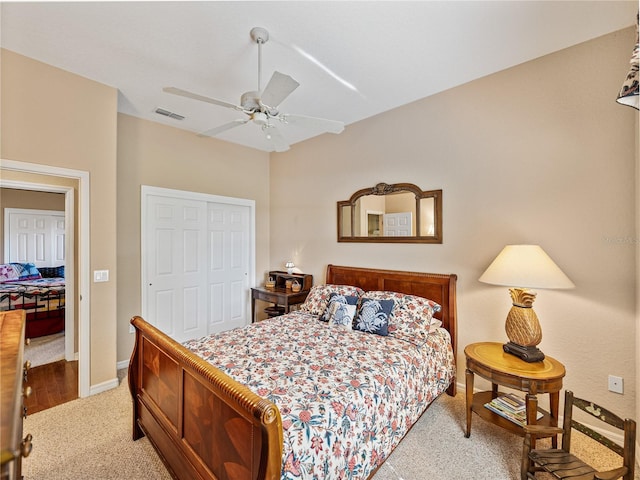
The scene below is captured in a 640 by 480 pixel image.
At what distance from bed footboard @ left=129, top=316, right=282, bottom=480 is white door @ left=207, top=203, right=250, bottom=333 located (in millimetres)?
2187

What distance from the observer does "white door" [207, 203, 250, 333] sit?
4410mm

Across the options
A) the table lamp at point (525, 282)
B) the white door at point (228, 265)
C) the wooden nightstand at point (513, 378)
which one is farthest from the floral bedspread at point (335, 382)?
the white door at point (228, 265)

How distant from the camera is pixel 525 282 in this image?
209 centimetres

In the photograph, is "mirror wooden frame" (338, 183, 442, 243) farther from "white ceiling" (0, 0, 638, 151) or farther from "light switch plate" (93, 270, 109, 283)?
"light switch plate" (93, 270, 109, 283)

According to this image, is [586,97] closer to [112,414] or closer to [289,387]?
[289,387]

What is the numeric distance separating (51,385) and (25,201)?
455cm

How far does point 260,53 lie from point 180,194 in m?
2.31

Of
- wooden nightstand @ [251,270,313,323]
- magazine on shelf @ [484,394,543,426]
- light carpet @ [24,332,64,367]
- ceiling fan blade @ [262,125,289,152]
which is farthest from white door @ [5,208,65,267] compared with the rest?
magazine on shelf @ [484,394,543,426]

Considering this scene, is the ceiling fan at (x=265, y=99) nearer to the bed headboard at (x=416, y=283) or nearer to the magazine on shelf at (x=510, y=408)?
the bed headboard at (x=416, y=283)

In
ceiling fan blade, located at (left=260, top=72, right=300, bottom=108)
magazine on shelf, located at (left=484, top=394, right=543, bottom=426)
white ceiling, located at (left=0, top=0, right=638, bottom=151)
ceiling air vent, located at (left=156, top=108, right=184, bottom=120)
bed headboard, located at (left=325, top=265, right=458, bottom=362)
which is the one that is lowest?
magazine on shelf, located at (left=484, top=394, right=543, bottom=426)

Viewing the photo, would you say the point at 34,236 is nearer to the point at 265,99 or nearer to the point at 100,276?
the point at 100,276

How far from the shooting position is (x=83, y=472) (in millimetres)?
1904

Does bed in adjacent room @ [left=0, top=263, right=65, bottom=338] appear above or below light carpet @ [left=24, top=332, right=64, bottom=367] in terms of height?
above

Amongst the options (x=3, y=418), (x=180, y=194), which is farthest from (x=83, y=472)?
(x=180, y=194)
